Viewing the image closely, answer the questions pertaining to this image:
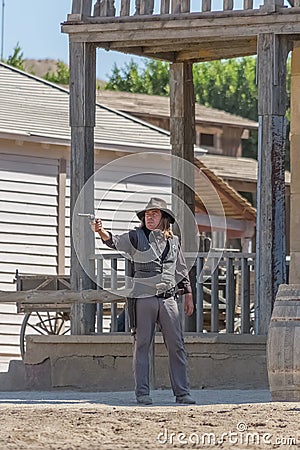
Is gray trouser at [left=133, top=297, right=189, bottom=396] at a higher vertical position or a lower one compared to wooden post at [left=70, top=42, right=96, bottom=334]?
lower

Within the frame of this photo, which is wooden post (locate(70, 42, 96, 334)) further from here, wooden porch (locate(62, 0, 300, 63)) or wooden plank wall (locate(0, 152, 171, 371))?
wooden plank wall (locate(0, 152, 171, 371))

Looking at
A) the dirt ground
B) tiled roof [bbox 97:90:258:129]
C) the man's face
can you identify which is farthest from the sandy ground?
tiled roof [bbox 97:90:258:129]

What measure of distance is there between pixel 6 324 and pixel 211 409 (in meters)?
10.1

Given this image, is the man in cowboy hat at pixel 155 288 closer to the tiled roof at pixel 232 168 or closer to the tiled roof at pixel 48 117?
the tiled roof at pixel 48 117

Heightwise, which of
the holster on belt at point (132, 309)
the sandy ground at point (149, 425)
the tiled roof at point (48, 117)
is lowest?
the sandy ground at point (149, 425)

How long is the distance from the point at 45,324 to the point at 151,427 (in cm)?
1062

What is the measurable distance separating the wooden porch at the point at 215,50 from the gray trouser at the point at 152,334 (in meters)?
1.91

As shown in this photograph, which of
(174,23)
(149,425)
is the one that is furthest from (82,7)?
(149,425)

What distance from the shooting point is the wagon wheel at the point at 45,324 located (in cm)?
1875

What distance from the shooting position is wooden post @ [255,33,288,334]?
14.4 m

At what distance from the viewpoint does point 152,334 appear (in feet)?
42.2

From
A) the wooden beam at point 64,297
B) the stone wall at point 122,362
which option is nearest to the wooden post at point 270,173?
the stone wall at point 122,362

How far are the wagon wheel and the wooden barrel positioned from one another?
6389 millimetres

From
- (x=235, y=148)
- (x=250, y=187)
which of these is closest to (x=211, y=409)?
(x=250, y=187)
